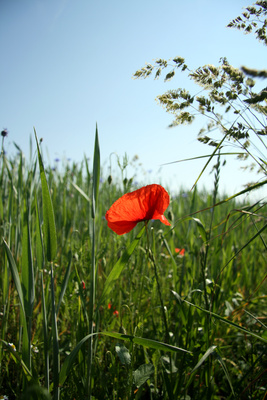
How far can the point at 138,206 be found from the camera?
828 millimetres

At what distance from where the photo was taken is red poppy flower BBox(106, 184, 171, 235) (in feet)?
2.66

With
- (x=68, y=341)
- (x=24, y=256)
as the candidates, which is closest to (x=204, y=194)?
(x=68, y=341)

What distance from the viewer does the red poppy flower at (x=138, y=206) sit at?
0.81 m

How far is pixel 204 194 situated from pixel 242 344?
318cm

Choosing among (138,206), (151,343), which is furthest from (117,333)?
(138,206)

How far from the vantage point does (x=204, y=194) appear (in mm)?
4438

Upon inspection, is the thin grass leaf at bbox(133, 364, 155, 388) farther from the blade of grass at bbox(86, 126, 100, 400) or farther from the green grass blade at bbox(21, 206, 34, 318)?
the green grass blade at bbox(21, 206, 34, 318)

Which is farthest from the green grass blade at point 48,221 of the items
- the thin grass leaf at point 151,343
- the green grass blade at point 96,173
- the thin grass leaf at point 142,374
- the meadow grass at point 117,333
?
the thin grass leaf at point 142,374

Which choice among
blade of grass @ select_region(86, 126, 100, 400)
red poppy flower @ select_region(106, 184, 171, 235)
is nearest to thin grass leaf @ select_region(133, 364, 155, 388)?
blade of grass @ select_region(86, 126, 100, 400)

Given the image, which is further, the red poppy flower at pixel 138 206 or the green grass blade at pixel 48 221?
the red poppy flower at pixel 138 206

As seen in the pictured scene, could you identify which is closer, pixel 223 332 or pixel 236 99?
pixel 236 99

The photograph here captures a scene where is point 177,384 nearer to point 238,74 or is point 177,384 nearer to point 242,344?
point 242,344

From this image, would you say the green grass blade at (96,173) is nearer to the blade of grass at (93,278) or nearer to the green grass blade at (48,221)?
the blade of grass at (93,278)

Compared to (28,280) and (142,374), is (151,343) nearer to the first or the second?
(142,374)
